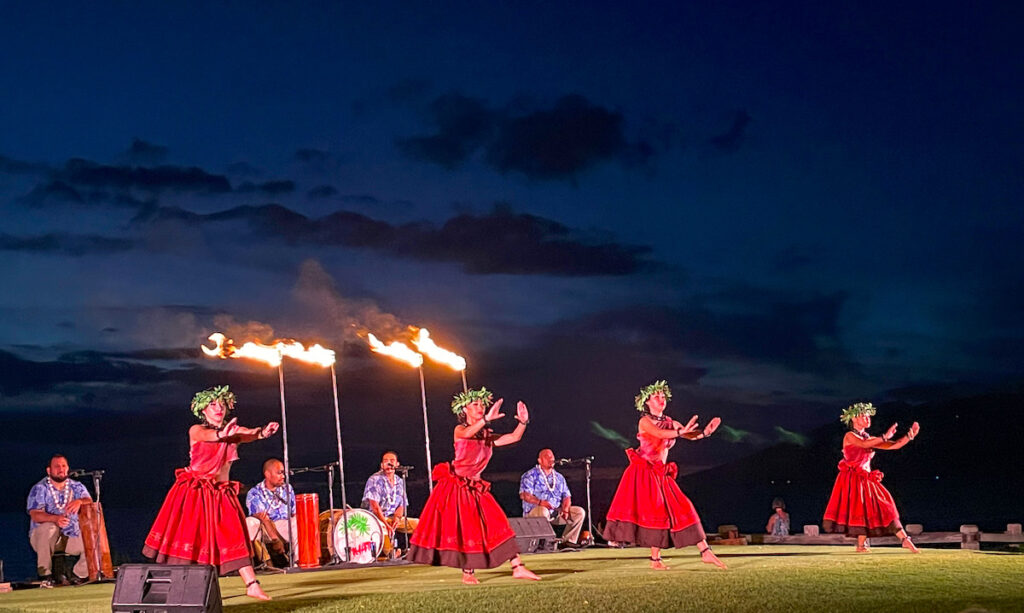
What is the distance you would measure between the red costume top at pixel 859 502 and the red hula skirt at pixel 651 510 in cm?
262

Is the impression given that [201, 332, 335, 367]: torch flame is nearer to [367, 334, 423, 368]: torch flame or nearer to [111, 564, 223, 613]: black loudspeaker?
[367, 334, 423, 368]: torch flame

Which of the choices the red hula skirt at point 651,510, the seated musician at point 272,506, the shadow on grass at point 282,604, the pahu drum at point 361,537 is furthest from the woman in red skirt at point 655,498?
the seated musician at point 272,506

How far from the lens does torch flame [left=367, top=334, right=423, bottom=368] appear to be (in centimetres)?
1530

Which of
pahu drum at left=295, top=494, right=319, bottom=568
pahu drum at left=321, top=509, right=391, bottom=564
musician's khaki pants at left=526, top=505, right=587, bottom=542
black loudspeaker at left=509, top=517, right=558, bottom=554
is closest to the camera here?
pahu drum at left=295, top=494, right=319, bottom=568

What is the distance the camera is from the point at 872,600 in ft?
28.8

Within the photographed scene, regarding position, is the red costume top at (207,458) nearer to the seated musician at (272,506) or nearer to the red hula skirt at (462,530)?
the red hula skirt at (462,530)

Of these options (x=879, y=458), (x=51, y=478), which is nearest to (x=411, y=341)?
(x=51, y=478)

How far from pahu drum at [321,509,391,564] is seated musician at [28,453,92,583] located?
333 cm

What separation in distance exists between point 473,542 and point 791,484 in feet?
161

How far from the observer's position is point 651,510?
1163 centimetres

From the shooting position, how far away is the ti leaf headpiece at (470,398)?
11281 mm

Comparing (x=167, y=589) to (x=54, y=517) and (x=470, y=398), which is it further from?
(x=54, y=517)

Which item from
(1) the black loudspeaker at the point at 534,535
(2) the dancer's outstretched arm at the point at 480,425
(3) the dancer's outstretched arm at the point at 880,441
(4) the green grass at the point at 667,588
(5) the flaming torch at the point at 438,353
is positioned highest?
(5) the flaming torch at the point at 438,353

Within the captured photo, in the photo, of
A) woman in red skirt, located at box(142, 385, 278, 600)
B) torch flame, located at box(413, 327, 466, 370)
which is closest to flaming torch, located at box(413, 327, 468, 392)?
torch flame, located at box(413, 327, 466, 370)
